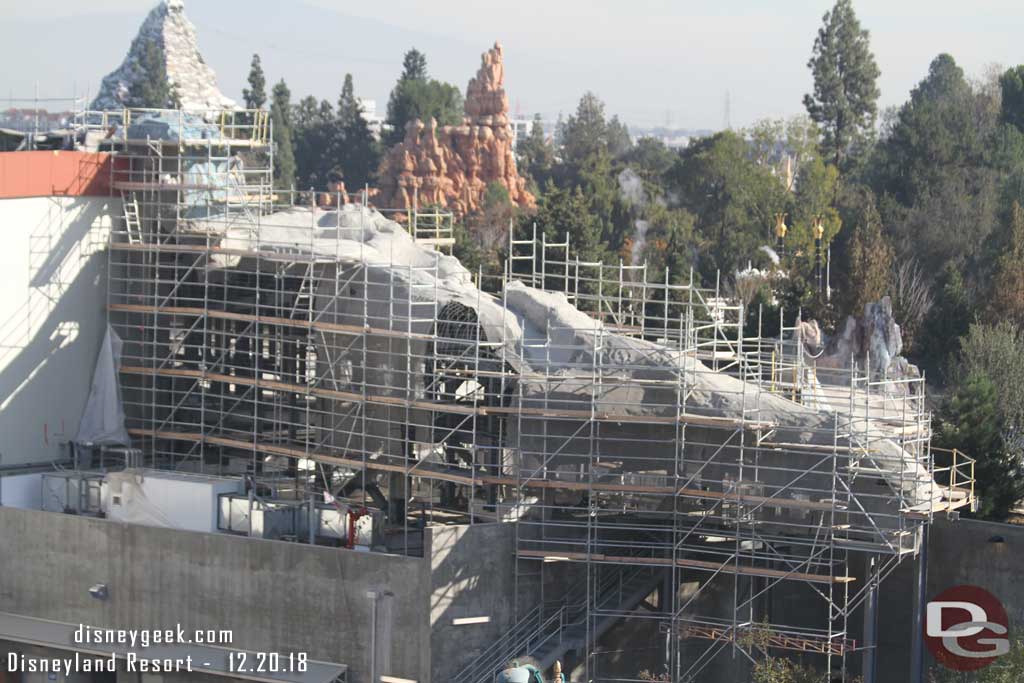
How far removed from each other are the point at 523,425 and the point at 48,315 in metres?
11.4

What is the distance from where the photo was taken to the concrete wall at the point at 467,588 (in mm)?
28406

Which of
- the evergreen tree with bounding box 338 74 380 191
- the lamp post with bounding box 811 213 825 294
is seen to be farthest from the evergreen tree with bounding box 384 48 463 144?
the lamp post with bounding box 811 213 825 294

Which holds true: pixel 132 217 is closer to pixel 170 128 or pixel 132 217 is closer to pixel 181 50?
pixel 170 128

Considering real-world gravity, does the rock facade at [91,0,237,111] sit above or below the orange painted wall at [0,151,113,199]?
above

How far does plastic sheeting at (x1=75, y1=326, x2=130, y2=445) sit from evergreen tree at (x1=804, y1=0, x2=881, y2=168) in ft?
190

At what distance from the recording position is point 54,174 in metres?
36.2

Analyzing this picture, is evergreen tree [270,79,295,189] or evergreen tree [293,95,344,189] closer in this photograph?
evergreen tree [270,79,295,189]

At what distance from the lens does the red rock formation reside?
3794 inches

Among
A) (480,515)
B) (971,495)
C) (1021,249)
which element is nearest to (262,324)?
(480,515)

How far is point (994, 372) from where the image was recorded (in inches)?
1756

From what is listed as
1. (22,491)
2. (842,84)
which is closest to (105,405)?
(22,491)

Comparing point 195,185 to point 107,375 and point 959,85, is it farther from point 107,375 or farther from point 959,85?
point 959,85

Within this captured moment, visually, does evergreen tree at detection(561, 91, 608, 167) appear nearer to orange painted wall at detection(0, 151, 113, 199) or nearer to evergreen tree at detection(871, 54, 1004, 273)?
evergreen tree at detection(871, 54, 1004, 273)

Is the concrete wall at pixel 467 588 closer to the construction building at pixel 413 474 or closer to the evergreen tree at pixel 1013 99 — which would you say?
the construction building at pixel 413 474
